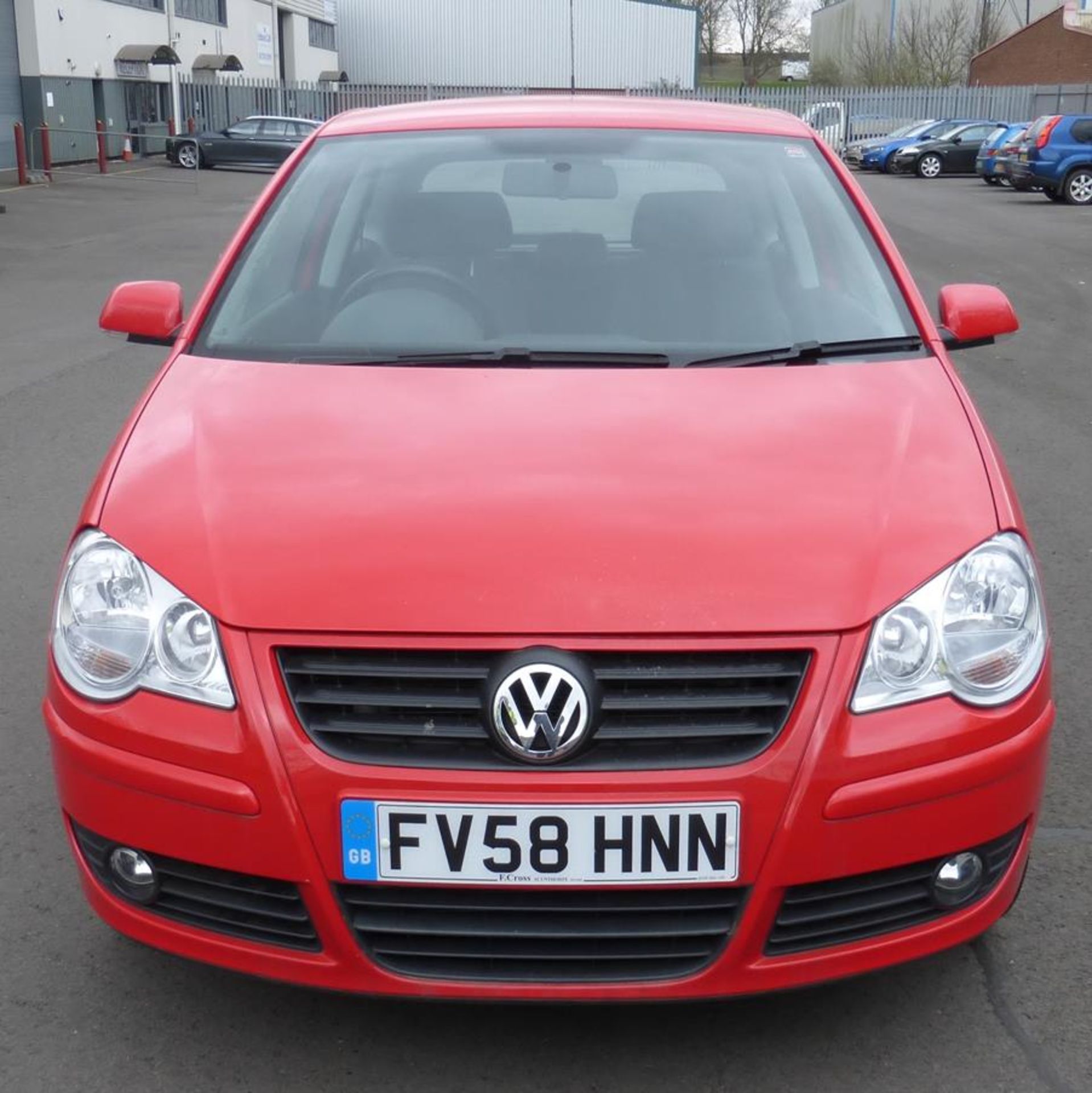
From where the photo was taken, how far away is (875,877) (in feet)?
7.66

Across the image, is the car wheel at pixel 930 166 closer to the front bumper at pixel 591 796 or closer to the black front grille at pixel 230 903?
the front bumper at pixel 591 796

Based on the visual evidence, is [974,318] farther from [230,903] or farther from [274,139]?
[274,139]

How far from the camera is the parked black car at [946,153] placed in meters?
37.6

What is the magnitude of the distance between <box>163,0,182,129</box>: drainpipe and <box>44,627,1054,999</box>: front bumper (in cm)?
4379

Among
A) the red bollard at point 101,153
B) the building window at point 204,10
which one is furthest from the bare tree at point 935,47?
the red bollard at point 101,153

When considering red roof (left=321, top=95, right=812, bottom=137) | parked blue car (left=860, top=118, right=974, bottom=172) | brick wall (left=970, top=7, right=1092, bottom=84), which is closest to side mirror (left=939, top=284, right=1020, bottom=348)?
red roof (left=321, top=95, right=812, bottom=137)

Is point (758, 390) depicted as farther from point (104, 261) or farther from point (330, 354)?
point (104, 261)

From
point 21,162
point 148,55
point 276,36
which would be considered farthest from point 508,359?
point 276,36

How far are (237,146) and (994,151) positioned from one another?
1824cm

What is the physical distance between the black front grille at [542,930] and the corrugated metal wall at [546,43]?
6028cm

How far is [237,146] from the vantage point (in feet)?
125

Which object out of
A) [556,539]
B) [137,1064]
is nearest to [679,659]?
[556,539]

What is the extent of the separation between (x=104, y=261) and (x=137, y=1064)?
565 inches

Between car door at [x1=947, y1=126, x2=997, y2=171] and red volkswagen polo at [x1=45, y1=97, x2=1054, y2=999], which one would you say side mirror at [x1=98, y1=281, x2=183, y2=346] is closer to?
red volkswagen polo at [x1=45, y1=97, x2=1054, y2=999]
